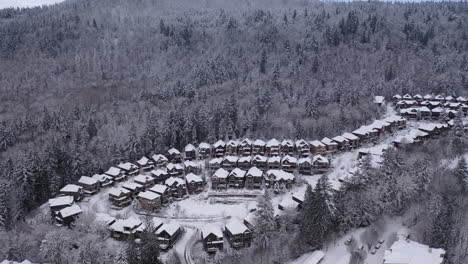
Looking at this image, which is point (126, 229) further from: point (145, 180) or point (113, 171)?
point (113, 171)

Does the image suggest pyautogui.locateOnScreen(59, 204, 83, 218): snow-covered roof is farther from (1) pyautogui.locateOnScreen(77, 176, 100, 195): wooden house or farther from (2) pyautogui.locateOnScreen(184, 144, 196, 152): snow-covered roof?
(2) pyautogui.locateOnScreen(184, 144, 196, 152): snow-covered roof

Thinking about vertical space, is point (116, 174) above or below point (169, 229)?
above

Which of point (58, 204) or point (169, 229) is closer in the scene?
point (169, 229)

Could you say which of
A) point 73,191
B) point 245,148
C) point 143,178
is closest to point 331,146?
point 245,148

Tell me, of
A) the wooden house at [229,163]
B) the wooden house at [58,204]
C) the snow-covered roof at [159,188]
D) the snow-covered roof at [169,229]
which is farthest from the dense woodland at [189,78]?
the snow-covered roof at [159,188]

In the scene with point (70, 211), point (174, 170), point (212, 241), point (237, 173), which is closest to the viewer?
point (212, 241)
